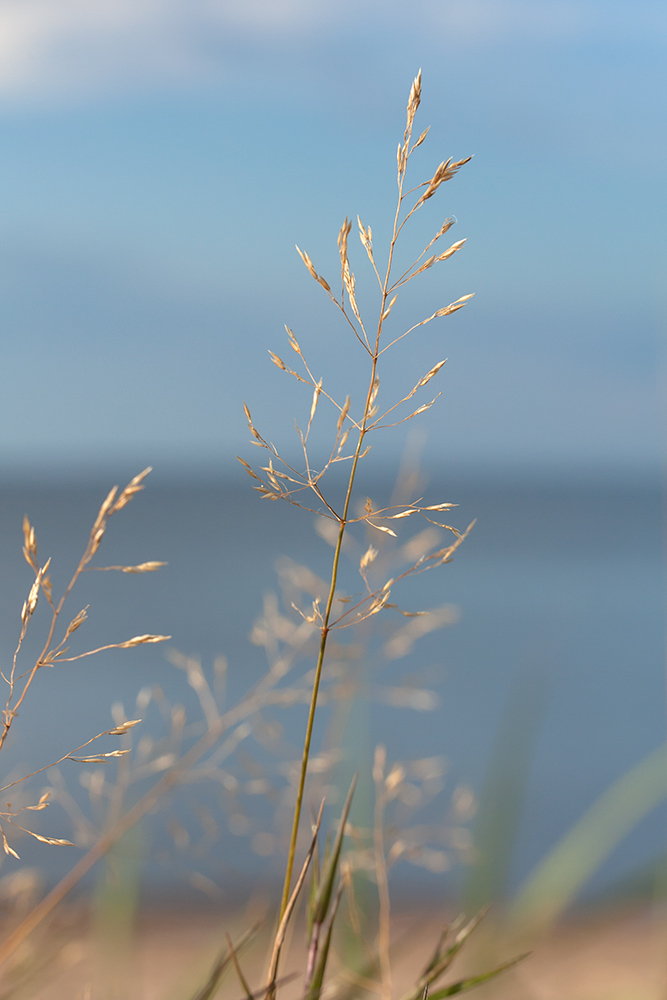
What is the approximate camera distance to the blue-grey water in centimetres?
787

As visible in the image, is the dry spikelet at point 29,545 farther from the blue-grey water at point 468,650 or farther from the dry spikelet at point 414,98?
the blue-grey water at point 468,650

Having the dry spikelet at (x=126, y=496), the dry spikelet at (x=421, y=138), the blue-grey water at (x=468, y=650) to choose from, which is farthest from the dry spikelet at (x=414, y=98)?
the blue-grey water at (x=468, y=650)

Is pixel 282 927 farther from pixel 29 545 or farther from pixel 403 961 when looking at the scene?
pixel 403 961

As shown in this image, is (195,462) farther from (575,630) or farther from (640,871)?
Result: (640,871)

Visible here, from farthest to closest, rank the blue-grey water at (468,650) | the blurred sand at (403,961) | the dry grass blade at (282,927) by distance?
the blue-grey water at (468,650) → the blurred sand at (403,961) → the dry grass blade at (282,927)

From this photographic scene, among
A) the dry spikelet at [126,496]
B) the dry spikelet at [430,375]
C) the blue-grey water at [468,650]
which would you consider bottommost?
the dry spikelet at [126,496]

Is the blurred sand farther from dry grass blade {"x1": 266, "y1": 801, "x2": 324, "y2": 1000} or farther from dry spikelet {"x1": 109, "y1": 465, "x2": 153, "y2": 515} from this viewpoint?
dry spikelet {"x1": 109, "y1": 465, "x2": 153, "y2": 515}

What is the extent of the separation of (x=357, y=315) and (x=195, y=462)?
110565mm

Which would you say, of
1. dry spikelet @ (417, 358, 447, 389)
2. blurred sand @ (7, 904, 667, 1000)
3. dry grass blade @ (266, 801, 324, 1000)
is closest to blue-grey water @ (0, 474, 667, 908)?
blurred sand @ (7, 904, 667, 1000)

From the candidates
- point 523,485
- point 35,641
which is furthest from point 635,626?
point 523,485

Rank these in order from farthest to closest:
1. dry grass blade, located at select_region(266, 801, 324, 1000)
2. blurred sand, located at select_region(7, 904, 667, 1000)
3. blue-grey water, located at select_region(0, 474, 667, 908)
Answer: blue-grey water, located at select_region(0, 474, 667, 908) → blurred sand, located at select_region(7, 904, 667, 1000) → dry grass blade, located at select_region(266, 801, 324, 1000)

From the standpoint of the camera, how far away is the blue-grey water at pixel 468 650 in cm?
787

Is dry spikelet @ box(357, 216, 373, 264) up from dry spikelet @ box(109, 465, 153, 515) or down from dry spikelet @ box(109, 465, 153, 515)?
up

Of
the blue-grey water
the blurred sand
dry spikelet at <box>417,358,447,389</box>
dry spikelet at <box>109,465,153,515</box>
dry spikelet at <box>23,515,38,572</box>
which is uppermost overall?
the blue-grey water
